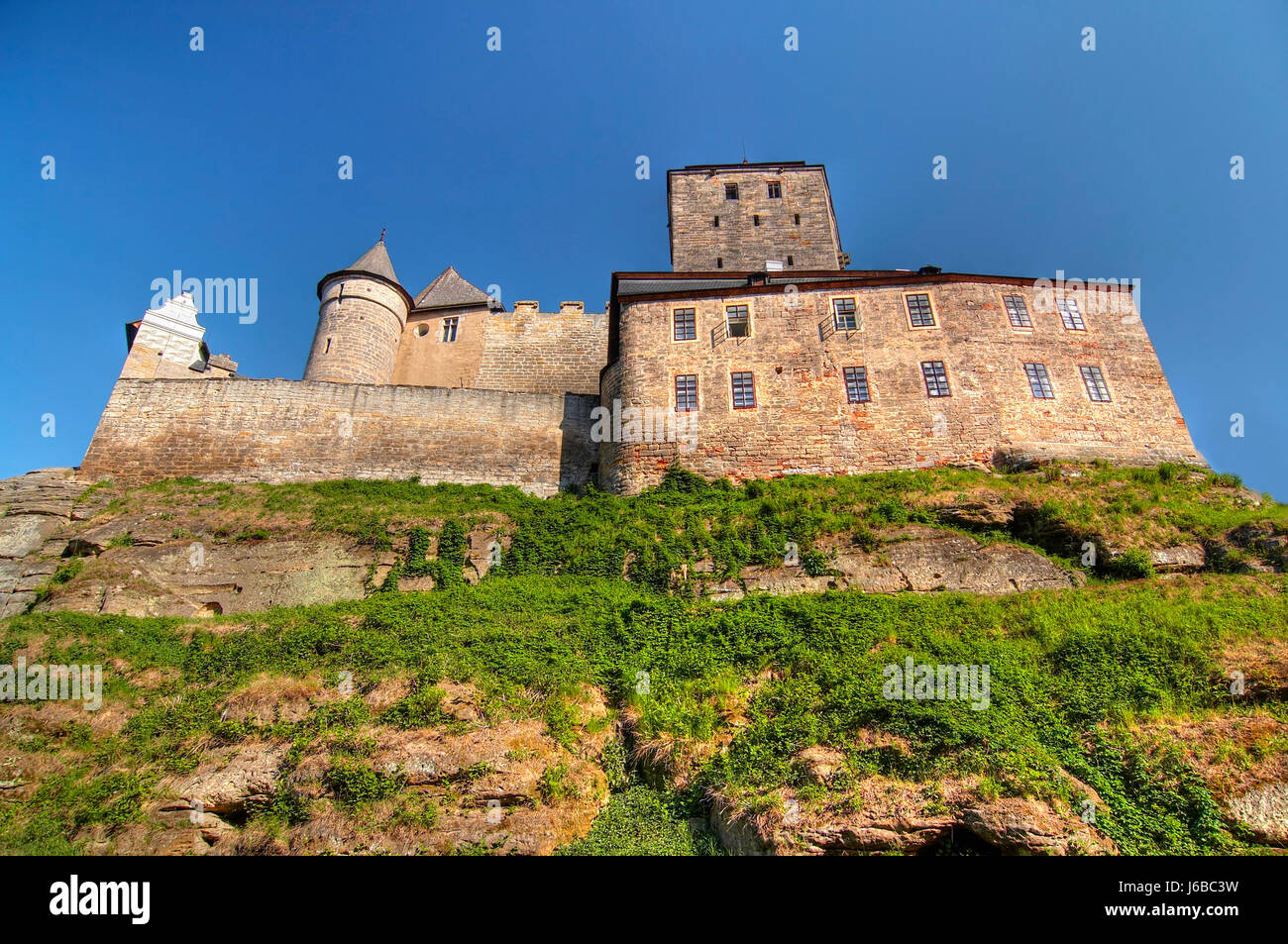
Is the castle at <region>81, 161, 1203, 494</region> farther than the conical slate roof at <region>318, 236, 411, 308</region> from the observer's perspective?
No

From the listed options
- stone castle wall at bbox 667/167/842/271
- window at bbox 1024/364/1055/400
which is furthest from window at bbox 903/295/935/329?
stone castle wall at bbox 667/167/842/271

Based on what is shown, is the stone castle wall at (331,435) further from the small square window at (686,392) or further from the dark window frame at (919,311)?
the dark window frame at (919,311)

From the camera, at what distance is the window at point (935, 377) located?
2369 cm

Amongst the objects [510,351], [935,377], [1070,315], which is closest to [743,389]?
Result: [935,377]

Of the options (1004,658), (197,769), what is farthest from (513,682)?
(1004,658)

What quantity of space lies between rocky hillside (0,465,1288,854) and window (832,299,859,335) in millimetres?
6562

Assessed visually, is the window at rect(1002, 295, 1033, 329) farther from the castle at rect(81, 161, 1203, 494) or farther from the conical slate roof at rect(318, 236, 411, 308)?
the conical slate roof at rect(318, 236, 411, 308)

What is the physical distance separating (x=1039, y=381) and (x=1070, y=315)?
11.8 feet

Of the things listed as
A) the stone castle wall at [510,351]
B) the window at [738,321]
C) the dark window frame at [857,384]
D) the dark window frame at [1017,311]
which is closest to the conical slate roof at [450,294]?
the stone castle wall at [510,351]

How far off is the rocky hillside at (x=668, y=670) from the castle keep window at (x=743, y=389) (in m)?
3.59

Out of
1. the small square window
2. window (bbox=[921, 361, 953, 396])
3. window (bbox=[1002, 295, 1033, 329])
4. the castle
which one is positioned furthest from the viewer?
window (bbox=[1002, 295, 1033, 329])

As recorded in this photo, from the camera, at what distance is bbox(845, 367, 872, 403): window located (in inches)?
940
